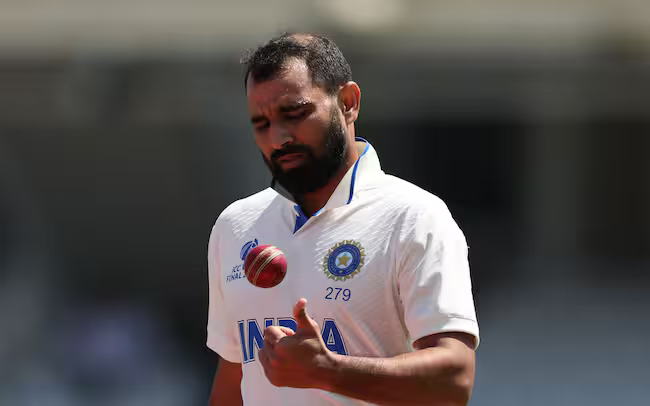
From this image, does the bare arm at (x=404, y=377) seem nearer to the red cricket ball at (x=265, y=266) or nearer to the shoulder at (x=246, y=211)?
the red cricket ball at (x=265, y=266)

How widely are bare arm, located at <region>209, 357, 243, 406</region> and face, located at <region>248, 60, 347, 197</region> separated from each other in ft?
1.99

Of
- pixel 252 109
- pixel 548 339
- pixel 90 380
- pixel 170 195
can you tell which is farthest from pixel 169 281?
pixel 252 109

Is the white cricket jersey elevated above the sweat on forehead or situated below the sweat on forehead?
below

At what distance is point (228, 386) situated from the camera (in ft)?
8.21

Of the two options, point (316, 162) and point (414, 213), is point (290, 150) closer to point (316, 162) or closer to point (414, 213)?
point (316, 162)

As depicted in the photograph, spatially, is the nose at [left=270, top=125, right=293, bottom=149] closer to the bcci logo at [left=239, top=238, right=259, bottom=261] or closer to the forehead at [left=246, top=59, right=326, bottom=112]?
the forehead at [left=246, top=59, right=326, bottom=112]

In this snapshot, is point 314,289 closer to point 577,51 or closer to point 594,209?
point 577,51

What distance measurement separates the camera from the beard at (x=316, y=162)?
7.29ft

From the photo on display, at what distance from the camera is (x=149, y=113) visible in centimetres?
1192

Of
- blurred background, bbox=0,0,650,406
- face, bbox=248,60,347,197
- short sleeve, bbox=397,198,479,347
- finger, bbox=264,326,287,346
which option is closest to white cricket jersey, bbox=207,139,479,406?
short sleeve, bbox=397,198,479,347

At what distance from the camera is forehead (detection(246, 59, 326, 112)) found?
85.9 inches

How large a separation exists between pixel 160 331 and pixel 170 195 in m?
3.19

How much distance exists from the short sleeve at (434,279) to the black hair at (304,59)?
426 mm

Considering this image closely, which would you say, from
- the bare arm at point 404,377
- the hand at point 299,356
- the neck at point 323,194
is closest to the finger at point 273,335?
the hand at point 299,356
